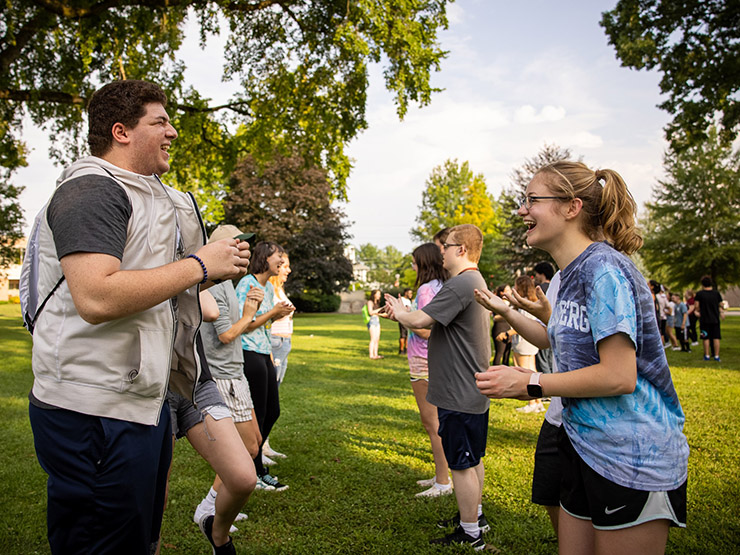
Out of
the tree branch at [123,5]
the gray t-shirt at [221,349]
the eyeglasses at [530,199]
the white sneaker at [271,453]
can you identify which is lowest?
the white sneaker at [271,453]

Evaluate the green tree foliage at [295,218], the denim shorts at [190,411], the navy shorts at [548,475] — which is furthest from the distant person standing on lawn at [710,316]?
the green tree foliage at [295,218]

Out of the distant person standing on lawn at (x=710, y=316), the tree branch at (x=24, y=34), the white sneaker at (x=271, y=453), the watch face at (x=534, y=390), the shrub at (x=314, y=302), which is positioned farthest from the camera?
the shrub at (x=314, y=302)

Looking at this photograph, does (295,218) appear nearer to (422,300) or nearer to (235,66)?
(235,66)

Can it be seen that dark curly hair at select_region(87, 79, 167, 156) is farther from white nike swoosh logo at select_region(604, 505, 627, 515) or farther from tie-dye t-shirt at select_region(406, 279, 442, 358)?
tie-dye t-shirt at select_region(406, 279, 442, 358)

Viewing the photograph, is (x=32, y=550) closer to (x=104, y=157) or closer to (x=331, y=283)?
(x=104, y=157)

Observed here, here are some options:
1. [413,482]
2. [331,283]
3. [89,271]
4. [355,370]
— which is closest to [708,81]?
[355,370]

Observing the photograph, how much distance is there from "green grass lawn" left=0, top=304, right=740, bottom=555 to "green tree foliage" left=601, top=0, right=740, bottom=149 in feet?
29.0

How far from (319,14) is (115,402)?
1175 cm

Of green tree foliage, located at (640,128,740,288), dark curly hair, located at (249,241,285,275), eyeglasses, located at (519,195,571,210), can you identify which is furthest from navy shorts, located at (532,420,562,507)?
green tree foliage, located at (640,128,740,288)

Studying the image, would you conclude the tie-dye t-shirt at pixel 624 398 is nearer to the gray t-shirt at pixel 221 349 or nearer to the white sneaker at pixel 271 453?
the gray t-shirt at pixel 221 349

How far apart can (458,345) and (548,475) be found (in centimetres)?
154

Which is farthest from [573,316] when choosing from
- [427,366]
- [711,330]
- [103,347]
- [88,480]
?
[711,330]

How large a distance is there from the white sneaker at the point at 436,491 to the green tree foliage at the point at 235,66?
7.96 m

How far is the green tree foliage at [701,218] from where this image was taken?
121 ft
